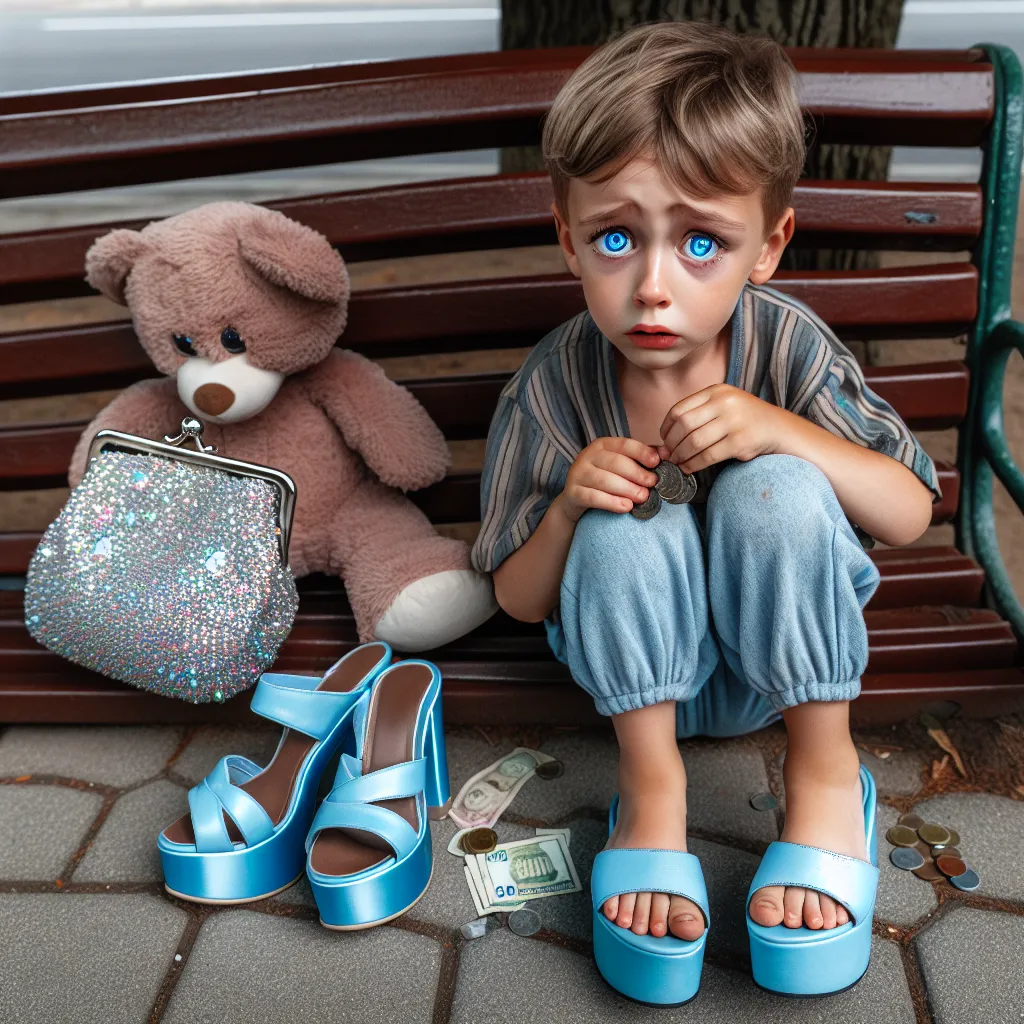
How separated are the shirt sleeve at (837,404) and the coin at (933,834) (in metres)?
0.47

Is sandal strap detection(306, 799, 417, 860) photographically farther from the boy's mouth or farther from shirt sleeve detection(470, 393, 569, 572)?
the boy's mouth

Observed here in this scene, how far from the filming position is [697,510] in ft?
4.66

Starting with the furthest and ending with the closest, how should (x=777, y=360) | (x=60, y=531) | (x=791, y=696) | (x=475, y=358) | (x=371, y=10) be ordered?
(x=371, y=10), (x=475, y=358), (x=60, y=531), (x=777, y=360), (x=791, y=696)

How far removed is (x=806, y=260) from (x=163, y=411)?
4.74 ft

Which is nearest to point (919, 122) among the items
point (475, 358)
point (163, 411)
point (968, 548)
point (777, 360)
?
point (777, 360)

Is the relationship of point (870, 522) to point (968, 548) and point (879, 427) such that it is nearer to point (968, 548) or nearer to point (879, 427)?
point (879, 427)

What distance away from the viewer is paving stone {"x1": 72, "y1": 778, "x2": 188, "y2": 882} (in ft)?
4.77

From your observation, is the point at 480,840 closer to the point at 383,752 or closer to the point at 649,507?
the point at 383,752

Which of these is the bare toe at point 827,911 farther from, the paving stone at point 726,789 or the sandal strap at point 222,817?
the sandal strap at point 222,817

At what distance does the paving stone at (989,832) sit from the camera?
4.56 ft

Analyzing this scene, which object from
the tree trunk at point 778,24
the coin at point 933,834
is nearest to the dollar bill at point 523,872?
the coin at point 933,834

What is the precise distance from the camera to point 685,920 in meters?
1.19

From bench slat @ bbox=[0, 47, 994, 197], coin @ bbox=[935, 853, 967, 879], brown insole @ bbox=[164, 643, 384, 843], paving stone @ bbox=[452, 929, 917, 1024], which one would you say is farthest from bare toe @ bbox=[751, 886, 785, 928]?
bench slat @ bbox=[0, 47, 994, 197]

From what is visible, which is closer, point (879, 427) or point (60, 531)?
point (879, 427)
